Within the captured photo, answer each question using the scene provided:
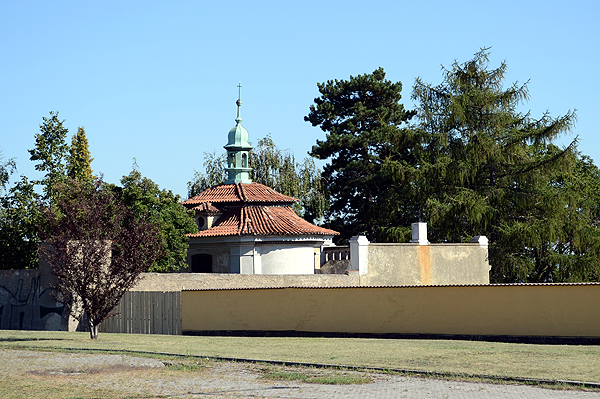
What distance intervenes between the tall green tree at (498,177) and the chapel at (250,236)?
8.34 meters

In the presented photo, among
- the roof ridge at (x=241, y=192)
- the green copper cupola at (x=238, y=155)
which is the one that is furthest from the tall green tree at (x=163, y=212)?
the green copper cupola at (x=238, y=155)

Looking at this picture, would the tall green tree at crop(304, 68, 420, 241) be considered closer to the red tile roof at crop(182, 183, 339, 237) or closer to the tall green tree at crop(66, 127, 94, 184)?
the red tile roof at crop(182, 183, 339, 237)

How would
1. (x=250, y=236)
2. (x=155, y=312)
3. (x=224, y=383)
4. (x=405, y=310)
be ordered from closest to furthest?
(x=224, y=383)
(x=405, y=310)
(x=155, y=312)
(x=250, y=236)

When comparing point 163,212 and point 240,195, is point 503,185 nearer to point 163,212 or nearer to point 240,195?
point 240,195

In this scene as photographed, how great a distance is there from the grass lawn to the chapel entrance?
20.3m

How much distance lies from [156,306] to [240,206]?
18974 mm

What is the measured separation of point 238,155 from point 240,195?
506cm

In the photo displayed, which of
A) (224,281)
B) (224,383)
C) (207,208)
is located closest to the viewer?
(224,383)

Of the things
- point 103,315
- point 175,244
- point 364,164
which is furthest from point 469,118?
point 103,315

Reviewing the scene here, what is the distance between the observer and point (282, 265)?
4119 centimetres

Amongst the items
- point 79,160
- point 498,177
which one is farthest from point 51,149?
point 498,177

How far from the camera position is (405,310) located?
22750 millimetres

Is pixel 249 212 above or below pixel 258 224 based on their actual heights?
above

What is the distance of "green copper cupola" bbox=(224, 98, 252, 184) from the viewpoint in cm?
4791
